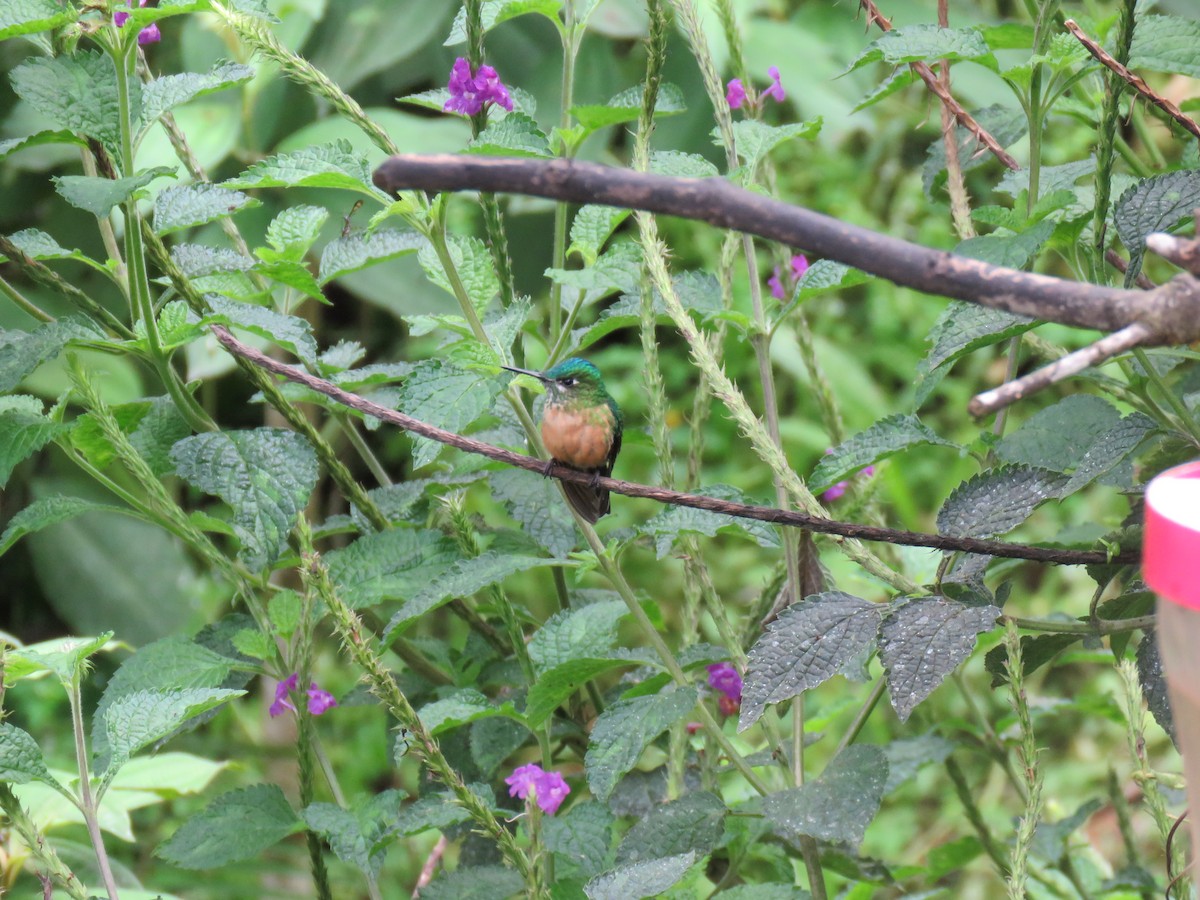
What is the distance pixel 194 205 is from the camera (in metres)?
1.65

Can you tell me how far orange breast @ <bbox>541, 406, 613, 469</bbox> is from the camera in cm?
237

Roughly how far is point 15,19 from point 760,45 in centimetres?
406

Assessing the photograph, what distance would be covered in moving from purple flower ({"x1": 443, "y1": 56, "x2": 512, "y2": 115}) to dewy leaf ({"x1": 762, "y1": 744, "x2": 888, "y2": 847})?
0.99 metres

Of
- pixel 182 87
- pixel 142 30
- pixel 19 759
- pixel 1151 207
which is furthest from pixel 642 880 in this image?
pixel 142 30

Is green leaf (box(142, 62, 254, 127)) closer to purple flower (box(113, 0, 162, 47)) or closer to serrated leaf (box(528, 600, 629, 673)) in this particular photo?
purple flower (box(113, 0, 162, 47))

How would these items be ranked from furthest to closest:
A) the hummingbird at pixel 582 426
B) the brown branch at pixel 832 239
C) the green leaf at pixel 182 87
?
the hummingbird at pixel 582 426
the green leaf at pixel 182 87
the brown branch at pixel 832 239

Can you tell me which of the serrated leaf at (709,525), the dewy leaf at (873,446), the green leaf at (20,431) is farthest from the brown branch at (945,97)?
the green leaf at (20,431)

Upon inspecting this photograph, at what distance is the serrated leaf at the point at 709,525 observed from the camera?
1.57 metres

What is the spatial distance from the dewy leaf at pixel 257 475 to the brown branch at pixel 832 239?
2.59 feet

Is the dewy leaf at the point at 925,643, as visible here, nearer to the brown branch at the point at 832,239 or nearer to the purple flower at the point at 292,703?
the brown branch at the point at 832,239

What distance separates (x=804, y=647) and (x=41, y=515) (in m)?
1.08

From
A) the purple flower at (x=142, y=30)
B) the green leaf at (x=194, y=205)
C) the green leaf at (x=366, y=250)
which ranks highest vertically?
the purple flower at (x=142, y=30)

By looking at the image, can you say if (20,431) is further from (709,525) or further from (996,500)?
(996,500)

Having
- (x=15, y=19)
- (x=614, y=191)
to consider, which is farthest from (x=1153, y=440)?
(x=15, y=19)
